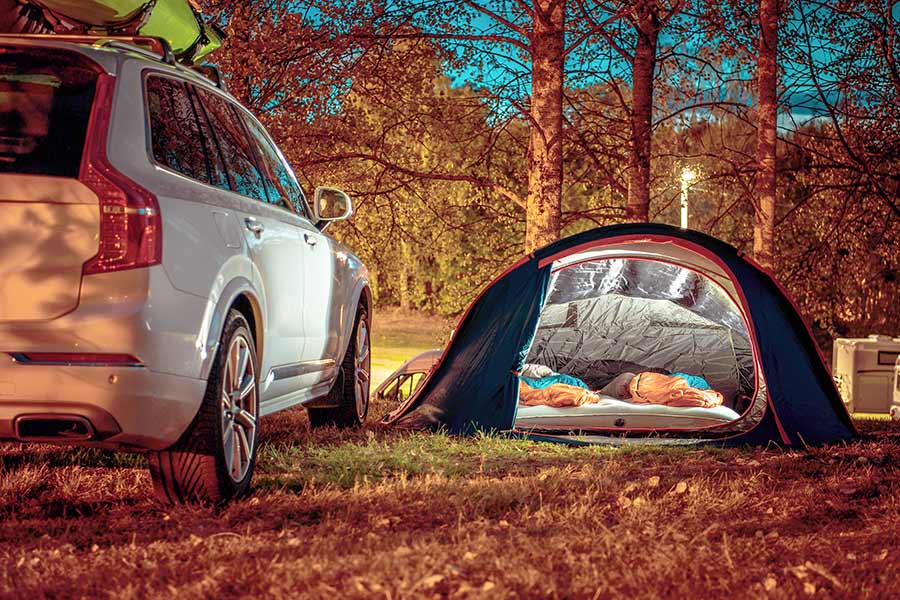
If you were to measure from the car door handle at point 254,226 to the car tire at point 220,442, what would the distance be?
1.54 ft

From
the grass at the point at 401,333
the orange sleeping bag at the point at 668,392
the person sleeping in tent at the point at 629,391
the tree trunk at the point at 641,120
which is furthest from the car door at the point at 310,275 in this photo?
the grass at the point at 401,333

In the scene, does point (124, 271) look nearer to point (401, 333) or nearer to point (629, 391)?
point (629, 391)

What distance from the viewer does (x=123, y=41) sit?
513 centimetres

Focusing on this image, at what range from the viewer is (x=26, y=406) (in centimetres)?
434

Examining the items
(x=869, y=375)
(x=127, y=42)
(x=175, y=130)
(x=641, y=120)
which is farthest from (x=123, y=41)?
(x=869, y=375)

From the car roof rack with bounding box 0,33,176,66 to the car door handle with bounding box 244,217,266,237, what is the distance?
0.79 meters

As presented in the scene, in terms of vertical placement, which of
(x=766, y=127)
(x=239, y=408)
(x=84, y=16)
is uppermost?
(x=766, y=127)

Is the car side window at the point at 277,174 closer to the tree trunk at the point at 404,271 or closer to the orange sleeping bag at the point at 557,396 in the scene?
the orange sleeping bag at the point at 557,396

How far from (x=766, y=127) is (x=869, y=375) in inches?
265

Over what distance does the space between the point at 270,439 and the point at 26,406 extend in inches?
130

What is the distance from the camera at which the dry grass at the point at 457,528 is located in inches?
153

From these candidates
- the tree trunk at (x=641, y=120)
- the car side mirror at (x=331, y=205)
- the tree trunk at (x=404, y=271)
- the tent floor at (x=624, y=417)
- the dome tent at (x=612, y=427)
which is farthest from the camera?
the tree trunk at (x=404, y=271)

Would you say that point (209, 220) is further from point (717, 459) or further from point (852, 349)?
point (852, 349)

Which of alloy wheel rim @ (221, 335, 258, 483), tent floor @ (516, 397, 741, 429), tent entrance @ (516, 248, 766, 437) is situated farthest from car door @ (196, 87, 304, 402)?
tent entrance @ (516, 248, 766, 437)
